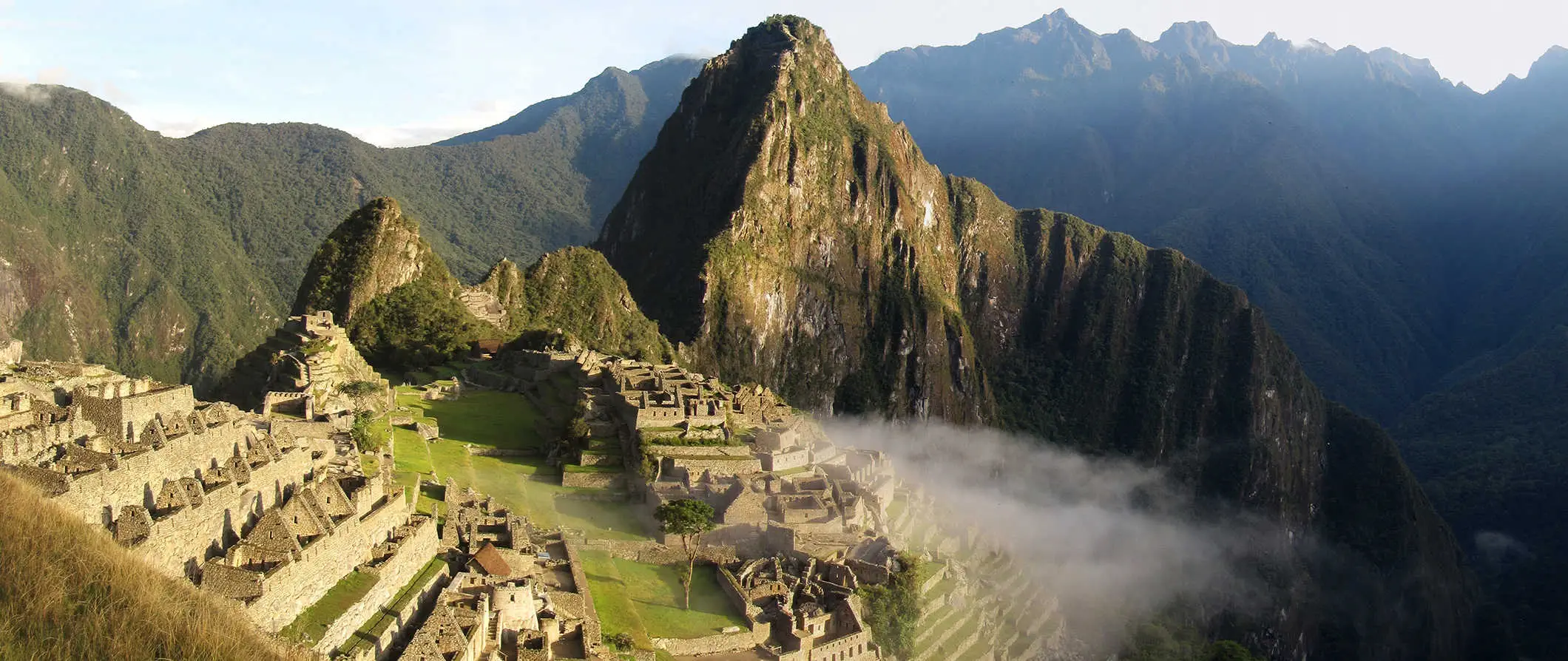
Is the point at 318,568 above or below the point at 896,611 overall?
above

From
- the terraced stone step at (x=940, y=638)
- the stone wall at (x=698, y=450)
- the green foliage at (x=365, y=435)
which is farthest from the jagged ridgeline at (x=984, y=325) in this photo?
the green foliage at (x=365, y=435)

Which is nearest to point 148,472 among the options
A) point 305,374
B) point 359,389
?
point 305,374

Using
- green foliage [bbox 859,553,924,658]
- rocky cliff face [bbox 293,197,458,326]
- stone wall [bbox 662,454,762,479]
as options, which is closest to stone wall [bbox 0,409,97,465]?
stone wall [bbox 662,454,762,479]

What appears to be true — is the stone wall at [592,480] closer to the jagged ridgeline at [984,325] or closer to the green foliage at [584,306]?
the green foliage at [584,306]

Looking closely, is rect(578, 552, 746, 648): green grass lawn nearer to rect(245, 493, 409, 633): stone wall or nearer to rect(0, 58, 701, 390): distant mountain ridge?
rect(245, 493, 409, 633): stone wall

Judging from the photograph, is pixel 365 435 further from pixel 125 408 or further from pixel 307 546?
pixel 307 546

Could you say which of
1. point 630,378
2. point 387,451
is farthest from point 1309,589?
point 387,451
